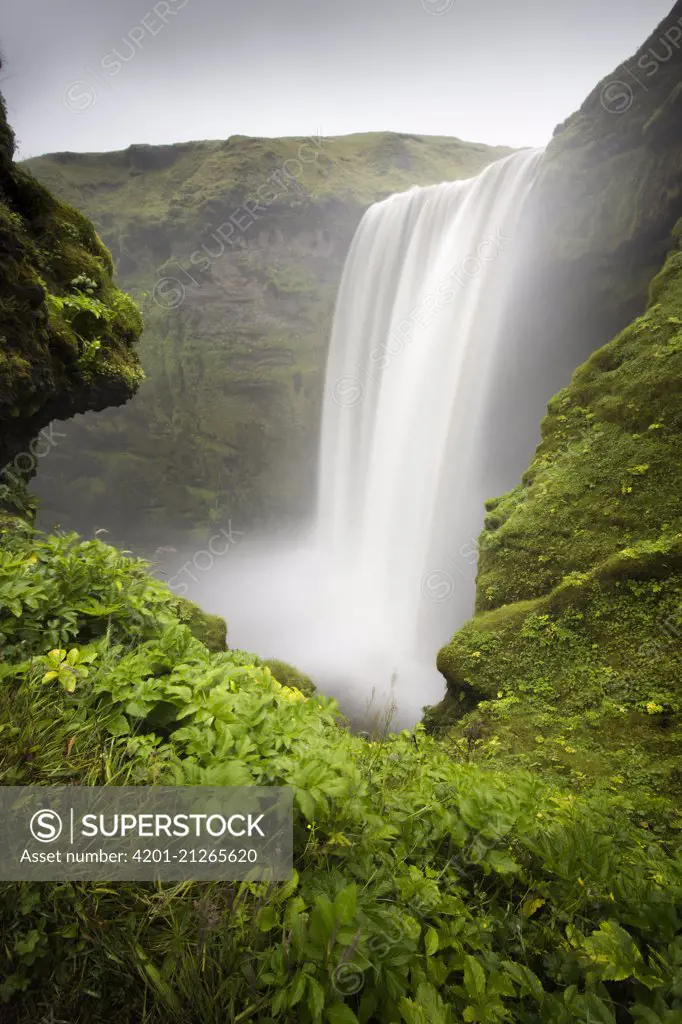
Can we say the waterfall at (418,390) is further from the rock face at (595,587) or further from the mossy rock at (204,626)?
the mossy rock at (204,626)

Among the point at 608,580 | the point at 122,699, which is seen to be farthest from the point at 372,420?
the point at 122,699

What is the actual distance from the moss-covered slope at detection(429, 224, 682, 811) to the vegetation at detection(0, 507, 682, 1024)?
6.05ft

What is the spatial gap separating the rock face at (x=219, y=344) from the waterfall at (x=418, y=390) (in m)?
4.80

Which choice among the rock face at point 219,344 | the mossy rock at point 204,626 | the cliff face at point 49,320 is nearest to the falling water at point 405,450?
the rock face at point 219,344

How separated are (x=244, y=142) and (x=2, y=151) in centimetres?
2929

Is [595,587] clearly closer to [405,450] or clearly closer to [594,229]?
[594,229]

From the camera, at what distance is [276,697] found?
92.6 inches

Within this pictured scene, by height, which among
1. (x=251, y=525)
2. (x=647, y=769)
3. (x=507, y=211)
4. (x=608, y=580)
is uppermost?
(x=507, y=211)

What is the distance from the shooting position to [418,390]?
659 inches

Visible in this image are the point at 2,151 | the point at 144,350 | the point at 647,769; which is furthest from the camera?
the point at 144,350

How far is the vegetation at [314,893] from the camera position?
3.95ft

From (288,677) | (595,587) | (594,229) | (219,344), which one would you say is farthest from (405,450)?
(219,344)

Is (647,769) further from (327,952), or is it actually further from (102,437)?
(102,437)

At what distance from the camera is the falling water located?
47.1 feet
